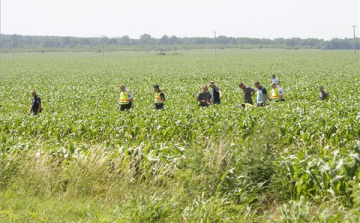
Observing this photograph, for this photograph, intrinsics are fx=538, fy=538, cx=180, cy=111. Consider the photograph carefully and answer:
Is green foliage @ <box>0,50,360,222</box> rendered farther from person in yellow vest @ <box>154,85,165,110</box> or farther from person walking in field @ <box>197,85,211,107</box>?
person walking in field @ <box>197,85,211,107</box>

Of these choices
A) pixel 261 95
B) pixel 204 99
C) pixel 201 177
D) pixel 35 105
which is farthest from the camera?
pixel 35 105

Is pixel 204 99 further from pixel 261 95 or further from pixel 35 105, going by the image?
pixel 35 105

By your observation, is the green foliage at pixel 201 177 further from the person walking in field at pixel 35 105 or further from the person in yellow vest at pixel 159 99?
the person walking in field at pixel 35 105

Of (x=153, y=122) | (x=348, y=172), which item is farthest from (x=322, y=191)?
(x=153, y=122)

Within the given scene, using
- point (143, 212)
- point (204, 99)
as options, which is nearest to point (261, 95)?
point (204, 99)

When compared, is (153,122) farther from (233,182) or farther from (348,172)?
(348,172)

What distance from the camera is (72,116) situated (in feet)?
54.6

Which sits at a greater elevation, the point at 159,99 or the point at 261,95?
the point at 261,95

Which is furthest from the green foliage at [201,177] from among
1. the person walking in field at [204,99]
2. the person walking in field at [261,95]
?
the person walking in field at [204,99]

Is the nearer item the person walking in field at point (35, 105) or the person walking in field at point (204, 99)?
the person walking in field at point (204, 99)

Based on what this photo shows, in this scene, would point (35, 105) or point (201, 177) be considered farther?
point (35, 105)

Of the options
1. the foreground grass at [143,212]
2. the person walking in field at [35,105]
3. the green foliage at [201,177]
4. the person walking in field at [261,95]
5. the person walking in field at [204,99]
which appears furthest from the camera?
the person walking in field at [35,105]

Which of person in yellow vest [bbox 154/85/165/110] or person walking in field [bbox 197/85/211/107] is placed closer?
person in yellow vest [bbox 154/85/165/110]

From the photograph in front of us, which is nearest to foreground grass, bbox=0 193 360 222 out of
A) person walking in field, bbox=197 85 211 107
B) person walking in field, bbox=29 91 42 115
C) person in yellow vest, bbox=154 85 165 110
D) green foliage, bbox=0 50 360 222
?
green foliage, bbox=0 50 360 222
